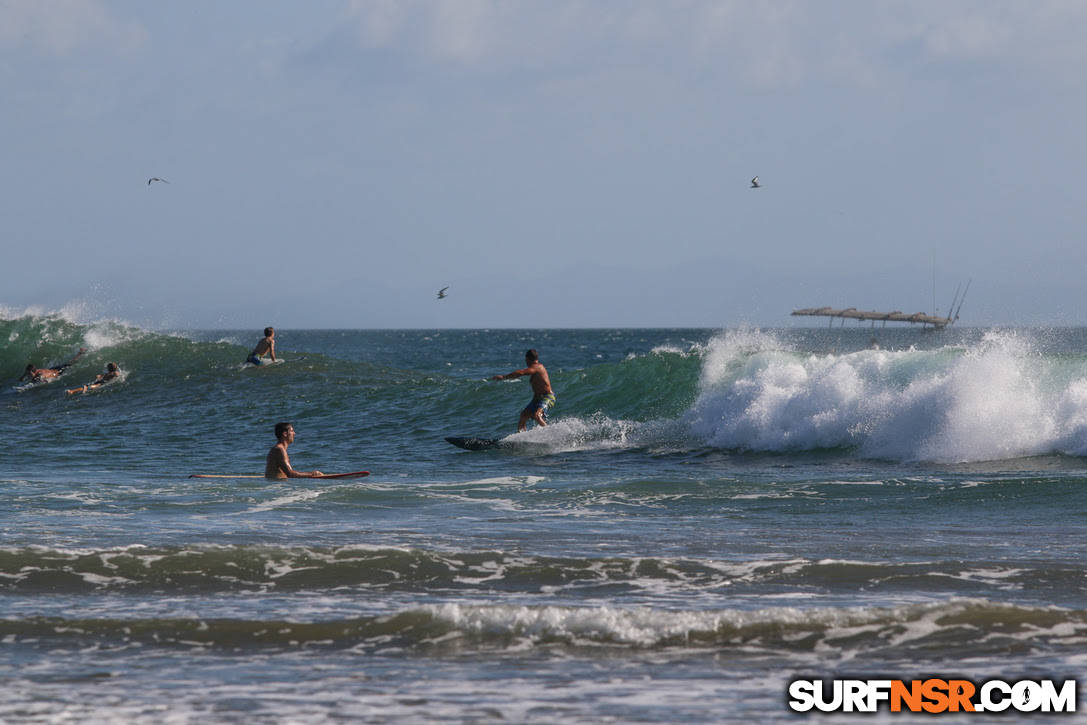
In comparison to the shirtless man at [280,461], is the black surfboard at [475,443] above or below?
below

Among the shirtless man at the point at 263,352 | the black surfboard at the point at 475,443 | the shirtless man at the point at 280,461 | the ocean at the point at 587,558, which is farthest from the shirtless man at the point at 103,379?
the shirtless man at the point at 280,461

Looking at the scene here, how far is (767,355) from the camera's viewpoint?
23969 millimetres

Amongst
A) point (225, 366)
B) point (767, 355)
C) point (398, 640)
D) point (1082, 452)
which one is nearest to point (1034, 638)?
point (398, 640)

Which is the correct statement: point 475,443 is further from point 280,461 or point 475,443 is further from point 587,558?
point 587,558

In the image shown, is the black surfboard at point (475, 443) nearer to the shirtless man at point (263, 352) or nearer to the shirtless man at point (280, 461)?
the shirtless man at point (280, 461)

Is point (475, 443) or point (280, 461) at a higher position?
point (280, 461)

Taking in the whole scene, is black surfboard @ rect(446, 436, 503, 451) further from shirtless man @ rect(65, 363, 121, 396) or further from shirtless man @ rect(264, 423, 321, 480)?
shirtless man @ rect(65, 363, 121, 396)

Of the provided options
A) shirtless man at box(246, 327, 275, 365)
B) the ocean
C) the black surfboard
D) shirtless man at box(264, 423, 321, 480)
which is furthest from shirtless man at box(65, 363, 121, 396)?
shirtless man at box(264, 423, 321, 480)

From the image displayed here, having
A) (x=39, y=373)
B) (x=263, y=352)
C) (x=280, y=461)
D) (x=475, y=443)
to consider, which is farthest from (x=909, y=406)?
(x=39, y=373)

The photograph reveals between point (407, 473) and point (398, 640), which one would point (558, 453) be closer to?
point (407, 473)

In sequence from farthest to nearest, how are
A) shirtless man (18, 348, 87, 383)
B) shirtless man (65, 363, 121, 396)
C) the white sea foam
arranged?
shirtless man (18, 348, 87, 383)
shirtless man (65, 363, 121, 396)
the white sea foam

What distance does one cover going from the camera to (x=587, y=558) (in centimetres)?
1016

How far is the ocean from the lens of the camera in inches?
272

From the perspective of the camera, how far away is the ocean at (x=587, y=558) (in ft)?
22.7
